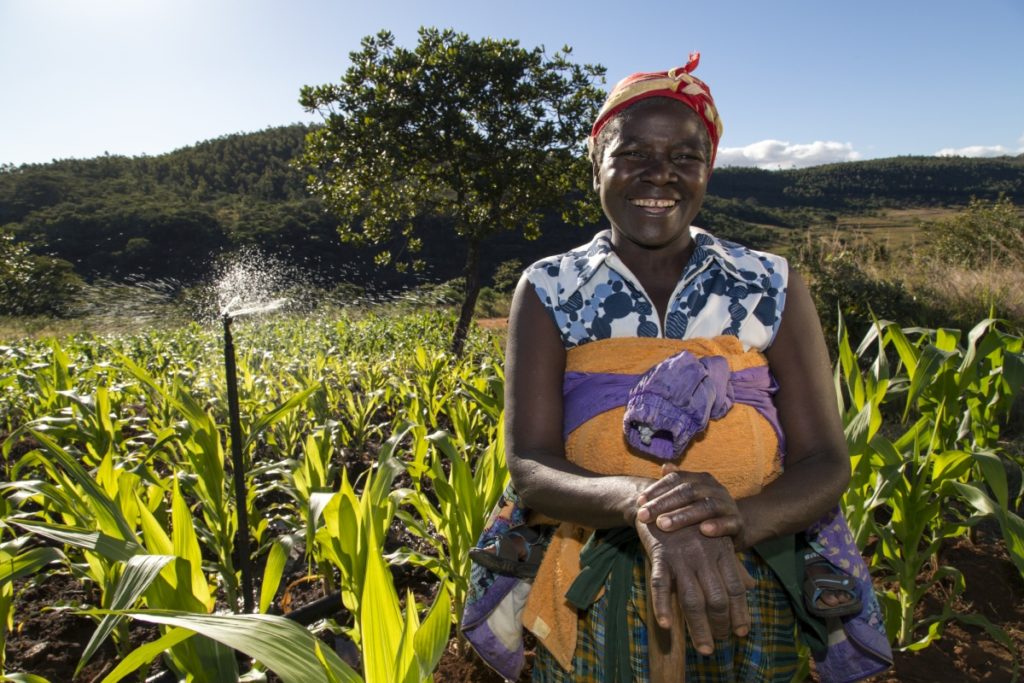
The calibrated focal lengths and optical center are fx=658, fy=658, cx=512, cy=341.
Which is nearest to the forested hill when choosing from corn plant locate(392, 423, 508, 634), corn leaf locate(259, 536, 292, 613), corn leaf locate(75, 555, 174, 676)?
corn plant locate(392, 423, 508, 634)

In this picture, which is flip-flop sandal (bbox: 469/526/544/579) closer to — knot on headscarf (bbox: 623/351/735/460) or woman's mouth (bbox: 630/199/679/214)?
knot on headscarf (bbox: 623/351/735/460)

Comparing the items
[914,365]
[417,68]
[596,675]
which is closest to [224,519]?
[596,675]

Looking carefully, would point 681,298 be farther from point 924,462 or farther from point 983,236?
point 983,236

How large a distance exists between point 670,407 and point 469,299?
7.52 meters

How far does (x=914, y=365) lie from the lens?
1951 mm

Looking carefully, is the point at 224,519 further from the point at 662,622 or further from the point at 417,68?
the point at 417,68

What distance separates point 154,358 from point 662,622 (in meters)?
7.21

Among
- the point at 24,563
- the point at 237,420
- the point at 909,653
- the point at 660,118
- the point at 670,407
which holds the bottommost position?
the point at 909,653

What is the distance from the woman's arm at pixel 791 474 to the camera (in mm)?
649

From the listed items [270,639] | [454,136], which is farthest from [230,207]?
[270,639]

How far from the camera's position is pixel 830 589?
0.93 meters

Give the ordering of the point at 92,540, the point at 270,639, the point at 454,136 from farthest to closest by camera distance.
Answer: the point at 454,136 < the point at 92,540 < the point at 270,639

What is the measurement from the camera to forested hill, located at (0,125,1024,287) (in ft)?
77.3

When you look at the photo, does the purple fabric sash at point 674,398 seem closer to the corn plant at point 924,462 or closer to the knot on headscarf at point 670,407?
the knot on headscarf at point 670,407
